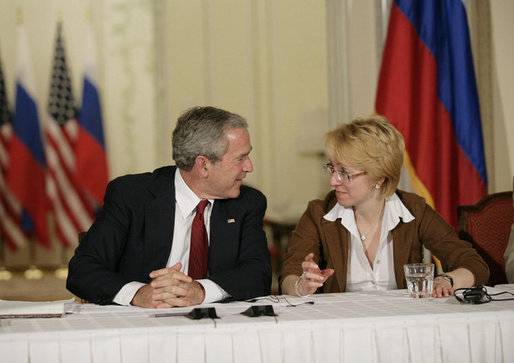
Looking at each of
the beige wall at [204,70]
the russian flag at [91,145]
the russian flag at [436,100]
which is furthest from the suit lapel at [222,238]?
the beige wall at [204,70]

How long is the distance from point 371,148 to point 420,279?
0.67m

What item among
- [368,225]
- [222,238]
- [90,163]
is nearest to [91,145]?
[90,163]

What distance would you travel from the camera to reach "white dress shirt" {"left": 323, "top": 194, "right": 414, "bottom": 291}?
8.44 ft

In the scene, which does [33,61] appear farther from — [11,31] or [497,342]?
[497,342]

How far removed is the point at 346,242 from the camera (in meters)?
2.59

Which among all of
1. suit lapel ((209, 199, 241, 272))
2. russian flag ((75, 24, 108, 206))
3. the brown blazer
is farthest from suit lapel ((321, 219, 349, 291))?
russian flag ((75, 24, 108, 206))

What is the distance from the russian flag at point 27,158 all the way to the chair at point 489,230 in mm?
4544

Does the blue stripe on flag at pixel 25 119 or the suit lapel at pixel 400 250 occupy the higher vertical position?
the blue stripe on flag at pixel 25 119

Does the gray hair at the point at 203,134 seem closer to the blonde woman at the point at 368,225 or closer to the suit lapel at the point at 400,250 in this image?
the blonde woman at the point at 368,225

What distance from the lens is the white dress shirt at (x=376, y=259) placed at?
2572mm

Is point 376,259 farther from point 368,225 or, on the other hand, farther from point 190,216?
point 190,216

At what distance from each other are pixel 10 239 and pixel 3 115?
1.21 m

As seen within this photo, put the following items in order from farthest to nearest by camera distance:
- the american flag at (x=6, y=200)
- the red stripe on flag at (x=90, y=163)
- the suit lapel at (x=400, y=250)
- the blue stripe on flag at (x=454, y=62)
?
the american flag at (x=6, y=200) → the red stripe on flag at (x=90, y=163) → the blue stripe on flag at (x=454, y=62) → the suit lapel at (x=400, y=250)

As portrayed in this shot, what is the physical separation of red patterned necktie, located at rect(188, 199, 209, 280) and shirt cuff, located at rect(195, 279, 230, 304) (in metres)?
0.32
